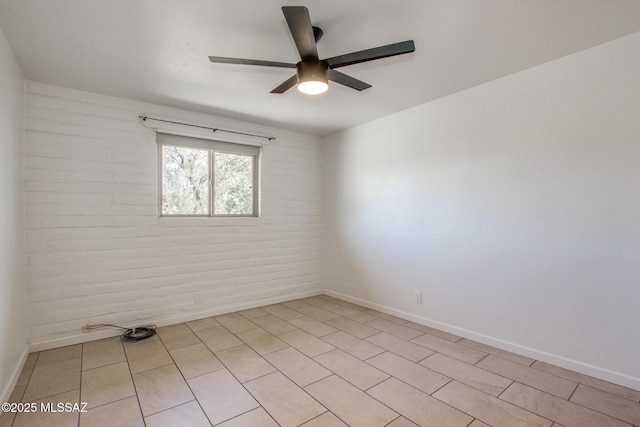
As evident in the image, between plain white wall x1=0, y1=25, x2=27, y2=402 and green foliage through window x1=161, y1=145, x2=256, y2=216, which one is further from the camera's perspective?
green foliage through window x1=161, y1=145, x2=256, y2=216

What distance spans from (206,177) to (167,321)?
170 centimetres

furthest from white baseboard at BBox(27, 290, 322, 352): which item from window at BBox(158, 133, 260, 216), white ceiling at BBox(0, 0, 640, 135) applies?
white ceiling at BBox(0, 0, 640, 135)

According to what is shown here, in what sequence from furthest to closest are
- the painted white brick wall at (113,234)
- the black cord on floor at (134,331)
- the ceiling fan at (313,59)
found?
the black cord on floor at (134,331) → the painted white brick wall at (113,234) → the ceiling fan at (313,59)

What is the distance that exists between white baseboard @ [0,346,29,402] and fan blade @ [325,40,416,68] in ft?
9.68

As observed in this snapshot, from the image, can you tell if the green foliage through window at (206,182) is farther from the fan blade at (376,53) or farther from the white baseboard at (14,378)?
the fan blade at (376,53)

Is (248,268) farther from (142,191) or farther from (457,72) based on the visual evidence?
(457,72)

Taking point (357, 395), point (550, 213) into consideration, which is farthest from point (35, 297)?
point (550, 213)

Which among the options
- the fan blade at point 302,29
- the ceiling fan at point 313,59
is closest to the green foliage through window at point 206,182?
the ceiling fan at point 313,59

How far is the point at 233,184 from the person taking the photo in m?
3.96

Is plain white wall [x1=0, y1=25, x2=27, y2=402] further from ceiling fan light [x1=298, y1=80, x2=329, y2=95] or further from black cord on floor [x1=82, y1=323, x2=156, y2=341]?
ceiling fan light [x1=298, y1=80, x2=329, y2=95]

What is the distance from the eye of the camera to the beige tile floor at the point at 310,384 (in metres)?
1.83

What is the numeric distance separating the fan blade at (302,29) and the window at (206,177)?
2.19 m

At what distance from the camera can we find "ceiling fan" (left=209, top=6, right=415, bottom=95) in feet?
5.26

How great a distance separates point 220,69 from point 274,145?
174 cm
